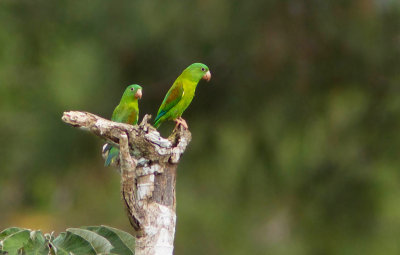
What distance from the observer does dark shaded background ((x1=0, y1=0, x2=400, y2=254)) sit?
9773 mm

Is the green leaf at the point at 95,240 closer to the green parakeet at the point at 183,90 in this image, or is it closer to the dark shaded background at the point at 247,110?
the green parakeet at the point at 183,90

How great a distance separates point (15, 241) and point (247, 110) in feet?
23.4

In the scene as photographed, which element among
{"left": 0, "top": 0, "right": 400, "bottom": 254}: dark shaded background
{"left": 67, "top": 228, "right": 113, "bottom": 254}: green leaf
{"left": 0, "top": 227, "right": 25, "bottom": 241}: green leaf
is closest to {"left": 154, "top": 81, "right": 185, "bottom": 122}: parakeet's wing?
{"left": 67, "top": 228, "right": 113, "bottom": 254}: green leaf

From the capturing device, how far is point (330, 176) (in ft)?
34.0

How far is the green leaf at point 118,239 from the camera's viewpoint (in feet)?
11.8

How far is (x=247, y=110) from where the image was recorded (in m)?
10.4

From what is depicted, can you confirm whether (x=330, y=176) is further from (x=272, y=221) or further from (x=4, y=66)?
(x=4, y=66)

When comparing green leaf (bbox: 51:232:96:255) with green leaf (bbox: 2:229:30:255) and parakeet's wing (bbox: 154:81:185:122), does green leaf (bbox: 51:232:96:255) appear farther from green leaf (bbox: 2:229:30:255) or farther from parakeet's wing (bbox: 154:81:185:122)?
parakeet's wing (bbox: 154:81:185:122)

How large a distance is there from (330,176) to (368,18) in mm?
1841

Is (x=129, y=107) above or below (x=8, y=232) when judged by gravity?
above

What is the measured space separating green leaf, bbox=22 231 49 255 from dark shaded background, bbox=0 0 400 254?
6193 mm

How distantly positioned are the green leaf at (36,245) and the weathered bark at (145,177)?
1.09ft

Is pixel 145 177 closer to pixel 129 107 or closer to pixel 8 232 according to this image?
pixel 8 232

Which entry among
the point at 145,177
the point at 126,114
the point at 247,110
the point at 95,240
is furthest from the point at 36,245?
the point at 247,110
